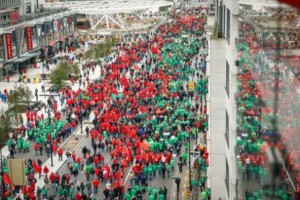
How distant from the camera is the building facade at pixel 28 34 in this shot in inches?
2211

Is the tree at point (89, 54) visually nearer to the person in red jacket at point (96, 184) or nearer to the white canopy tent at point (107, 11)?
the white canopy tent at point (107, 11)

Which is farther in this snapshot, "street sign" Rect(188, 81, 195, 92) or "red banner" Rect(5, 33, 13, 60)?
"red banner" Rect(5, 33, 13, 60)

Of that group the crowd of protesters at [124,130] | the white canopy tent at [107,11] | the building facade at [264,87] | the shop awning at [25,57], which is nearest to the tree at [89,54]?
the shop awning at [25,57]

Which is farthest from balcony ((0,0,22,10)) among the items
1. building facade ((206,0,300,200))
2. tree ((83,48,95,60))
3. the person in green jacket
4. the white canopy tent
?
building facade ((206,0,300,200))

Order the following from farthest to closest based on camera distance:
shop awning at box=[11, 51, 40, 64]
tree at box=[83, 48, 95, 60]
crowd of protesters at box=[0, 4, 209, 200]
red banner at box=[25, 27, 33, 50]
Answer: tree at box=[83, 48, 95, 60]
red banner at box=[25, 27, 33, 50]
shop awning at box=[11, 51, 40, 64]
crowd of protesters at box=[0, 4, 209, 200]

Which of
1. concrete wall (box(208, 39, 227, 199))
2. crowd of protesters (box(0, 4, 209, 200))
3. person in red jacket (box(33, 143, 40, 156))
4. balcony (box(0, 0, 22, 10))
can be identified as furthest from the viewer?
balcony (box(0, 0, 22, 10))

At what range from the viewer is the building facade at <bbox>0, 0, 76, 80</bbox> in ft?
184

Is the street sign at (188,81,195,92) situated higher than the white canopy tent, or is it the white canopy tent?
the white canopy tent

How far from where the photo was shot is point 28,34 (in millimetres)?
61750

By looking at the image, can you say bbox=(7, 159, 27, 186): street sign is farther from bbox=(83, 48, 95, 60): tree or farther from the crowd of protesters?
bbox=(83, 48, 95, 60): tree

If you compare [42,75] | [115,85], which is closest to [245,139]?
[115,85]

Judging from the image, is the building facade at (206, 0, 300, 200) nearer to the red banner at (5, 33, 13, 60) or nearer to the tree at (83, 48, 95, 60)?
the red banner at (5, 33, 13, 60)

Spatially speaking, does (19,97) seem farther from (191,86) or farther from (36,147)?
(191,86)

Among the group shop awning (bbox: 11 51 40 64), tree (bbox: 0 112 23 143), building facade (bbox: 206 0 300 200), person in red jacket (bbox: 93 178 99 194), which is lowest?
person in red jacket (bbox: 93 178 99 194)
